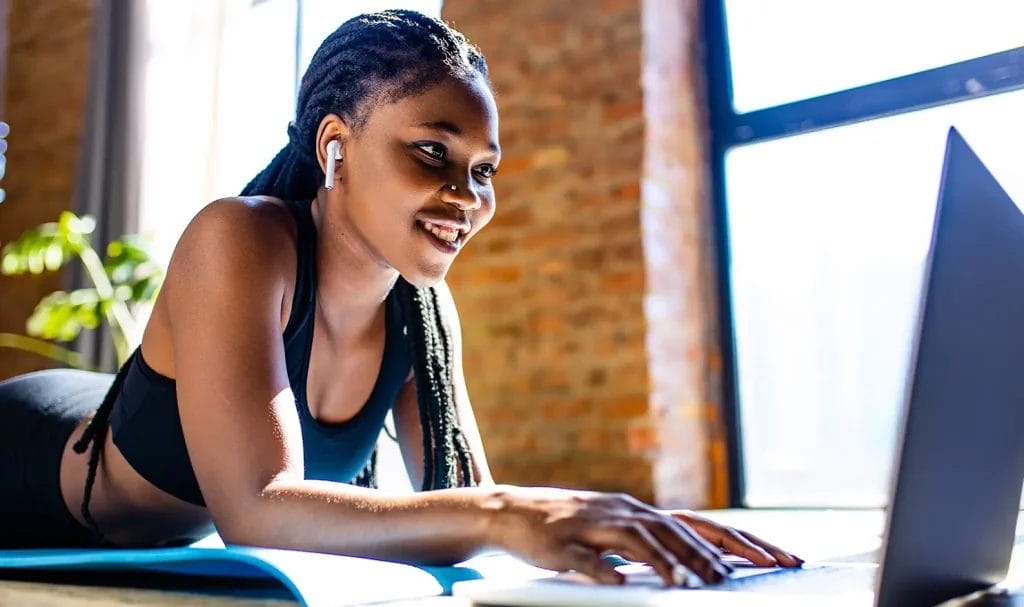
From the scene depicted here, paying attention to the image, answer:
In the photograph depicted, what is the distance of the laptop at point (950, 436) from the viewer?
51cm

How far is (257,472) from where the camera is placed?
0.85 metres

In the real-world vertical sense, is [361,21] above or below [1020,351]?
above

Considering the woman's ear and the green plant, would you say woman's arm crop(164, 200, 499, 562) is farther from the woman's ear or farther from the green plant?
the green plant

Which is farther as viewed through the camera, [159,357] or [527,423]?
[527,423]

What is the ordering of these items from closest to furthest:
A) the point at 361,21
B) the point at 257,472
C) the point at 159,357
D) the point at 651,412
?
the point at 257,472 < the point at 159,357 < the point at 361,21 < the point at 651,412

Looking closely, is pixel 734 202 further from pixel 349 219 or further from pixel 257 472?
pixel 257 472

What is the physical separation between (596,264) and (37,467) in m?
2.00

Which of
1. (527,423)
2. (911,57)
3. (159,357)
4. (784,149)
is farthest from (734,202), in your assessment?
(159,357)

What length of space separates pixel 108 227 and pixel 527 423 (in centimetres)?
194

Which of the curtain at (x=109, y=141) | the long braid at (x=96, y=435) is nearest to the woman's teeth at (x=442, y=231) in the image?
the long braid at (x=96, y=435)

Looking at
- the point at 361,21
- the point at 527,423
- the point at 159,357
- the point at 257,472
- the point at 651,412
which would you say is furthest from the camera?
the point at 527,423

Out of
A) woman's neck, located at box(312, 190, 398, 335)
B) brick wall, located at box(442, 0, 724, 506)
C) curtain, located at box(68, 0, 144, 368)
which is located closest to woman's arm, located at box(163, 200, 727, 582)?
woman's neck, located at box(312, 190, 398, 335)

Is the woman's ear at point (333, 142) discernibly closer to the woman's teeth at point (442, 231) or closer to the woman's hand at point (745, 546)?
the woman's teeth at point (442, 231)

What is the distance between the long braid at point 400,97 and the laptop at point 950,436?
66 cm
